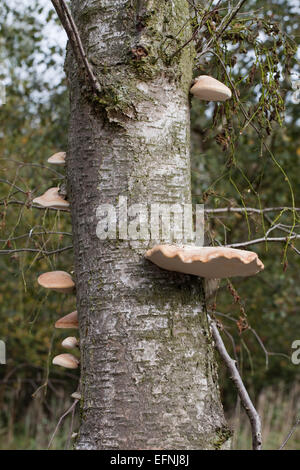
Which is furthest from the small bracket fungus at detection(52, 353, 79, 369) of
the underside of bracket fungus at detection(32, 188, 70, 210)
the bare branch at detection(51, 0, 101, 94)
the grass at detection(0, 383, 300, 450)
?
the grass at detection(0, 383, 300, 450)

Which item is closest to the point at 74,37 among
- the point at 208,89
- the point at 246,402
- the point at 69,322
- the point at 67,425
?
the point at 208,89

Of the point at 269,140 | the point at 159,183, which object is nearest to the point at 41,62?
the point at 269,140

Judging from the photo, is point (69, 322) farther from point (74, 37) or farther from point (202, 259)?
point (74, 37)

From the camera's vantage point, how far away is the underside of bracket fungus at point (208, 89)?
65.7 inches

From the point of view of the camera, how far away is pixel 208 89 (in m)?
1.69

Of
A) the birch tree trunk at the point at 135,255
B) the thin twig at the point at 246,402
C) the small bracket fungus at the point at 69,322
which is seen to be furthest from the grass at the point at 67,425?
the birch tree trunk at the point at 135,255

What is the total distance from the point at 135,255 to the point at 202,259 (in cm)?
21

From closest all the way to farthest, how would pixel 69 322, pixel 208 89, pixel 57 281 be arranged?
pixel 208 89 → pixel 57 281 → pixel 69 322

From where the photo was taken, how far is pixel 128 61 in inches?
60.4

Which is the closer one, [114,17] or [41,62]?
[114,17]

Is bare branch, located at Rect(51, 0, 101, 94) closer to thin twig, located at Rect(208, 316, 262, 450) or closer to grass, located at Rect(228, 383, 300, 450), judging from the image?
thin twig, located at Rect(208, 316, 262, 450)

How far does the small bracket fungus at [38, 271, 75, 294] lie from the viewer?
72.7 inches
